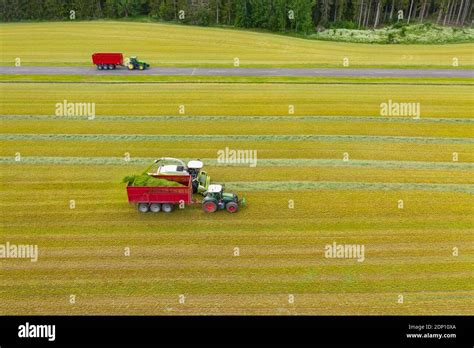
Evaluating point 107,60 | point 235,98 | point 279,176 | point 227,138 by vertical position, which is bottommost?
point 279,176

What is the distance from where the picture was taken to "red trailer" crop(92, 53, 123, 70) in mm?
Result: 46812

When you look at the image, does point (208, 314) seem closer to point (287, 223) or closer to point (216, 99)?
point (287, 223)

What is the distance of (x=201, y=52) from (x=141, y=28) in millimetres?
18707

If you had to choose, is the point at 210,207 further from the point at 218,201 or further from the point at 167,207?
the point at 167,207

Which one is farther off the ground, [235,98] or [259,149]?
[235,98]

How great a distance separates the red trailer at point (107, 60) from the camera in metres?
46.8

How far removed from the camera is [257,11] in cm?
6944

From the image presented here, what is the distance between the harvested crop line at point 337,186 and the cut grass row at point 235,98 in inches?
473

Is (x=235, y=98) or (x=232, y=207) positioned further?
(x=235, y=98)

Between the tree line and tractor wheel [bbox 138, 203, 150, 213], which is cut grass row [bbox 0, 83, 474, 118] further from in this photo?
the tree line

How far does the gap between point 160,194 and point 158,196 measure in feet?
0.56

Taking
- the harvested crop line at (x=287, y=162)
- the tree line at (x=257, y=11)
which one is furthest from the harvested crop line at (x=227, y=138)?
the tree line at (x=257, y=11)

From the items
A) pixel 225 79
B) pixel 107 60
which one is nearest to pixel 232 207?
pixel 225 79

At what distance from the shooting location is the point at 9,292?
16.2m
